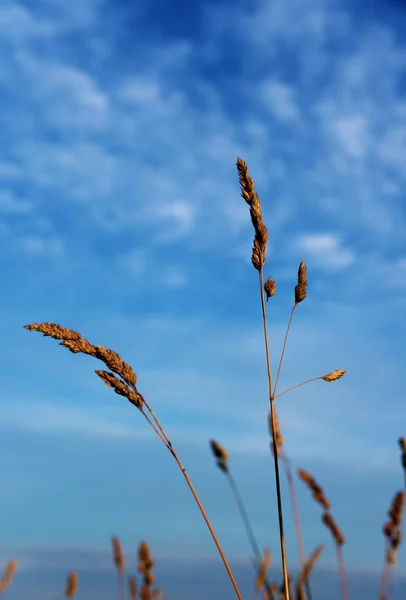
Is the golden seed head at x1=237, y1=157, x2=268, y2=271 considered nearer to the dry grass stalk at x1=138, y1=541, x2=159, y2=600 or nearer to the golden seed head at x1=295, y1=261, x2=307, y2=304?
the golden seed head at x1=295, y1=261, x2=307, y2=304

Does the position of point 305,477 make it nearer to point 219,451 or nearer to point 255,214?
point 219,451

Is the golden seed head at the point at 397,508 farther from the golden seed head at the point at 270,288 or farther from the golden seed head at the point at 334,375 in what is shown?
the golden seed head at the point at 270,288

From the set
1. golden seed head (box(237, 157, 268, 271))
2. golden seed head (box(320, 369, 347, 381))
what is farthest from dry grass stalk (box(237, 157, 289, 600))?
golden seed head (box(320, 369, 347, 381))

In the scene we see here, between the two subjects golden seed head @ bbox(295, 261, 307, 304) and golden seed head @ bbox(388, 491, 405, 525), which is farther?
golden seed head @ bbox(295, 261, 307, 304)

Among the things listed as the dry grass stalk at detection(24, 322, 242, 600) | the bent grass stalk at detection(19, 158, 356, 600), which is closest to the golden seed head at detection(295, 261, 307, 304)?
the bent grass stalk at detection(19, 158, 356, 600)

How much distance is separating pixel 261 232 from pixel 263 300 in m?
0.38

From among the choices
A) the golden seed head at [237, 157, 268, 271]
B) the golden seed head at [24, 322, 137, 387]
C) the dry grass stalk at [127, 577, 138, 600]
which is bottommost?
the dry grass stalk at [127, 577, 138, 600]

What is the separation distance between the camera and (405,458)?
326 cm

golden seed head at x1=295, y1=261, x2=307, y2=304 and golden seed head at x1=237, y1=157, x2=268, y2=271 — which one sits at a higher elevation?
golden seed head at x1=237, y1=157, x2=268, y2=271

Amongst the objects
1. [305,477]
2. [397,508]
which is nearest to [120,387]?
[305,477]

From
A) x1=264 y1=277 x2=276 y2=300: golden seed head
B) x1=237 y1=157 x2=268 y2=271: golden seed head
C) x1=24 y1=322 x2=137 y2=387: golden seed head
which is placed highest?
x1=237 y1=157 x2=268 y2=271: golden seed head

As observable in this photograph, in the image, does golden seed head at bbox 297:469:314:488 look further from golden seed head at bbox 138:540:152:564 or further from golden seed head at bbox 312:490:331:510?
golden seed head at bbox 138:540:152:564

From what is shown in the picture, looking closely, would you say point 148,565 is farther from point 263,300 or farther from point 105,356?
point 263,300

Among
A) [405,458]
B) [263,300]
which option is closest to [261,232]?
[263,300]
